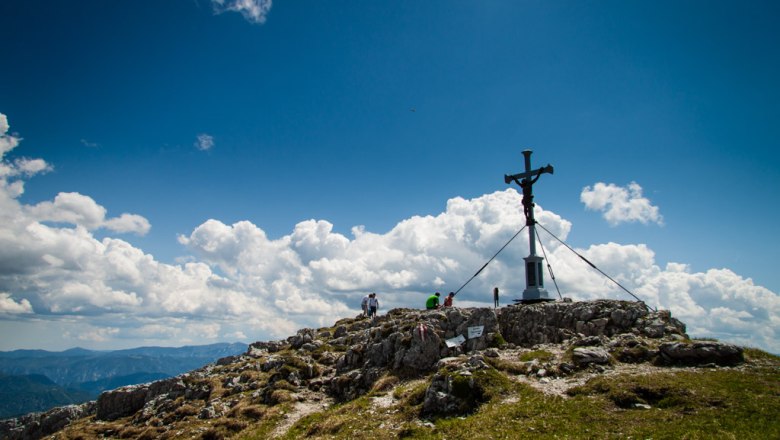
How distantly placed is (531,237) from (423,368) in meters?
16.4

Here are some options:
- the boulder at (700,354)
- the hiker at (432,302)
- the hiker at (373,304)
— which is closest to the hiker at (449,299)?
the hiker at (432,302)

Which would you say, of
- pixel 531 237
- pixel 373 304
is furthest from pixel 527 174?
pixel 373 304

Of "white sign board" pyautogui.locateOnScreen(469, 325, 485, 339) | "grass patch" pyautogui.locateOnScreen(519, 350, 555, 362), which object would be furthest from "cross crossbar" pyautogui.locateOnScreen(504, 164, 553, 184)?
"grass patch" pyautogui.locateOnScreen(519, 350, 555, 362)

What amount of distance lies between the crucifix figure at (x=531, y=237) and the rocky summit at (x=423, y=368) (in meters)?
2.14

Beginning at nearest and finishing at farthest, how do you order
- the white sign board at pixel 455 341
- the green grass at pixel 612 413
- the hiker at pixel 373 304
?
the green grass at pixel 612 413 < the white sign board at pixel 455 341 < the hiker at pixel 373 304

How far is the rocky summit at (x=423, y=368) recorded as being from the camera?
932 inches

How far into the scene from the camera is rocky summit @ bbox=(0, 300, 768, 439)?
2367 centimetres

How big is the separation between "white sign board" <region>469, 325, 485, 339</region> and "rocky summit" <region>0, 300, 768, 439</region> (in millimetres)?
82

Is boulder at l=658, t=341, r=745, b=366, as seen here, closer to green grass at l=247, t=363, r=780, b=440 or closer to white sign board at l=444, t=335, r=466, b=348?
green grass at l=247, t=363, r=780, b=440

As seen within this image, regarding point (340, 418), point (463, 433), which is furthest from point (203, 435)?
point (463, 433)

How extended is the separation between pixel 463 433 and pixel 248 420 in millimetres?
17918

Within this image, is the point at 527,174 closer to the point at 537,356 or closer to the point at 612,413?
the point at 537,356

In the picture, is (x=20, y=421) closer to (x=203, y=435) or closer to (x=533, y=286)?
(x=203, y=435)

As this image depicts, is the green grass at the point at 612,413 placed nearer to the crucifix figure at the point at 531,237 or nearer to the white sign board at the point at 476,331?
the white sign board at the point at 476,331
